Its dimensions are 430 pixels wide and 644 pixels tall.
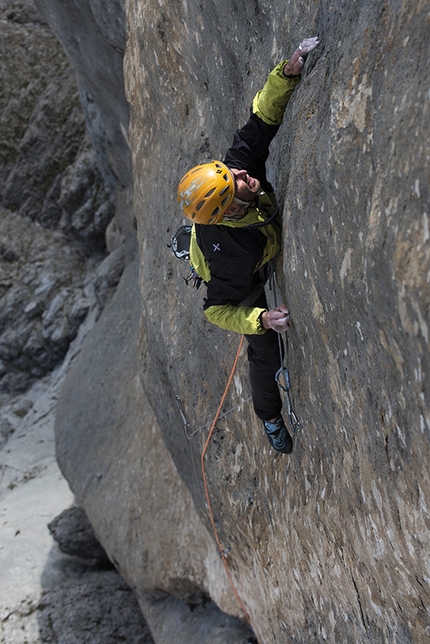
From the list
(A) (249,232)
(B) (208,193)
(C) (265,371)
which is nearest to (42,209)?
(C) (265,371)

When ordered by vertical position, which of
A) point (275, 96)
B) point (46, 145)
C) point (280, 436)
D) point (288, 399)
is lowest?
point (280, 436)

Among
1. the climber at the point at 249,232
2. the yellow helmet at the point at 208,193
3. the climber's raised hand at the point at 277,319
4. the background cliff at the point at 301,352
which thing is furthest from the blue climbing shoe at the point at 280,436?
the yellow helmet at the point at 208,193

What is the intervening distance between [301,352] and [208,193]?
75.6 inches

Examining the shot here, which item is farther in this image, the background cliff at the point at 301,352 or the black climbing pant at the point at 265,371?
the black climbing pant at the point at 265,371

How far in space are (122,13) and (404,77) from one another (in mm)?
11760

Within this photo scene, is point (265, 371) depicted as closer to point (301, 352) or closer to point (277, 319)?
point (301, 352)

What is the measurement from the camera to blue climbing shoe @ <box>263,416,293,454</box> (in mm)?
7234

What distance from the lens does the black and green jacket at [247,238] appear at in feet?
21.2

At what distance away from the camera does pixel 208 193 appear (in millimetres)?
6016

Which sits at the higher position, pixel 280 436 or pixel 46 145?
pixel 46 145

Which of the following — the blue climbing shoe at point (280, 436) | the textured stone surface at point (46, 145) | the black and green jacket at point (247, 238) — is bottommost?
the blue climbing shoe at point (280, 436)

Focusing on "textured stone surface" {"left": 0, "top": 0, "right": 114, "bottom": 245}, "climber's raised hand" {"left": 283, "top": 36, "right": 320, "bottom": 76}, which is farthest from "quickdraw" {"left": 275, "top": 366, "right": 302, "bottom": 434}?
"textured stone surface" {"left": 0, "top": 0, "right": 114, "bottom": 245}

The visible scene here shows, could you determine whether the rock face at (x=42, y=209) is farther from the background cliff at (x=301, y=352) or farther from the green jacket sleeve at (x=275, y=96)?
the green jacket sleeve at (x=275, y=96)

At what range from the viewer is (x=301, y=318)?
610 centimetres
